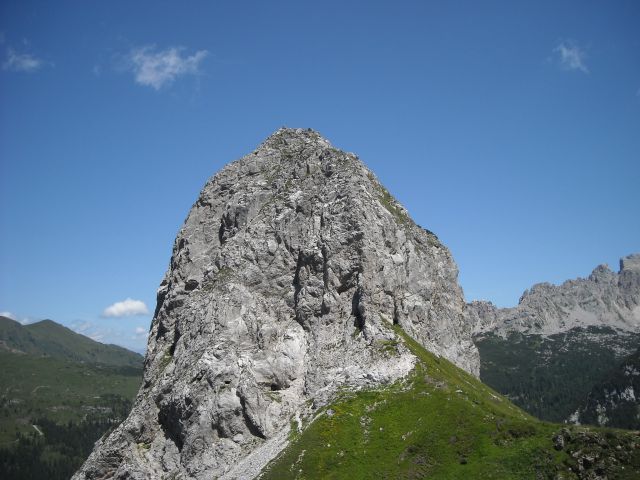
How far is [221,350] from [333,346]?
61.3 feet

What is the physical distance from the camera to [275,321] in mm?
96750

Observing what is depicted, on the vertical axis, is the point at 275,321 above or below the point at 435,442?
above

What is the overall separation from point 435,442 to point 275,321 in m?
40.7

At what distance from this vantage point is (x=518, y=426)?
2371 inches

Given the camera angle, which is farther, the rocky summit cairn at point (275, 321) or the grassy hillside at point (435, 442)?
the rocky summit cairn at point (275, 321)

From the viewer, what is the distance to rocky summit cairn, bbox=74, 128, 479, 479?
3273 inches

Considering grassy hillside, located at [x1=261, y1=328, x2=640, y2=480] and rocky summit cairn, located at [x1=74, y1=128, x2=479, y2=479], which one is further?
rocky summit cairn, located at [x1=74, y1=128, x2=479, y2=479]

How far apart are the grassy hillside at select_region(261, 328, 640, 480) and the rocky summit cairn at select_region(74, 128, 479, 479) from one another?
16.1 feet

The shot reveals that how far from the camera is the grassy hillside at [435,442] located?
53469 millimetres

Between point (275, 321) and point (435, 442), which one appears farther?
point (275, 321)

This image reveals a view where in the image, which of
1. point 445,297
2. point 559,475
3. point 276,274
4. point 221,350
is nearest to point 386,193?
point 445,297

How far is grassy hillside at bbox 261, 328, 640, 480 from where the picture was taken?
53.5 m

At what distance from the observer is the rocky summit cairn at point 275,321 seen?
8312 centimetres

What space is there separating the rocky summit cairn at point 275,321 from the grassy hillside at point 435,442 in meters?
4.91
